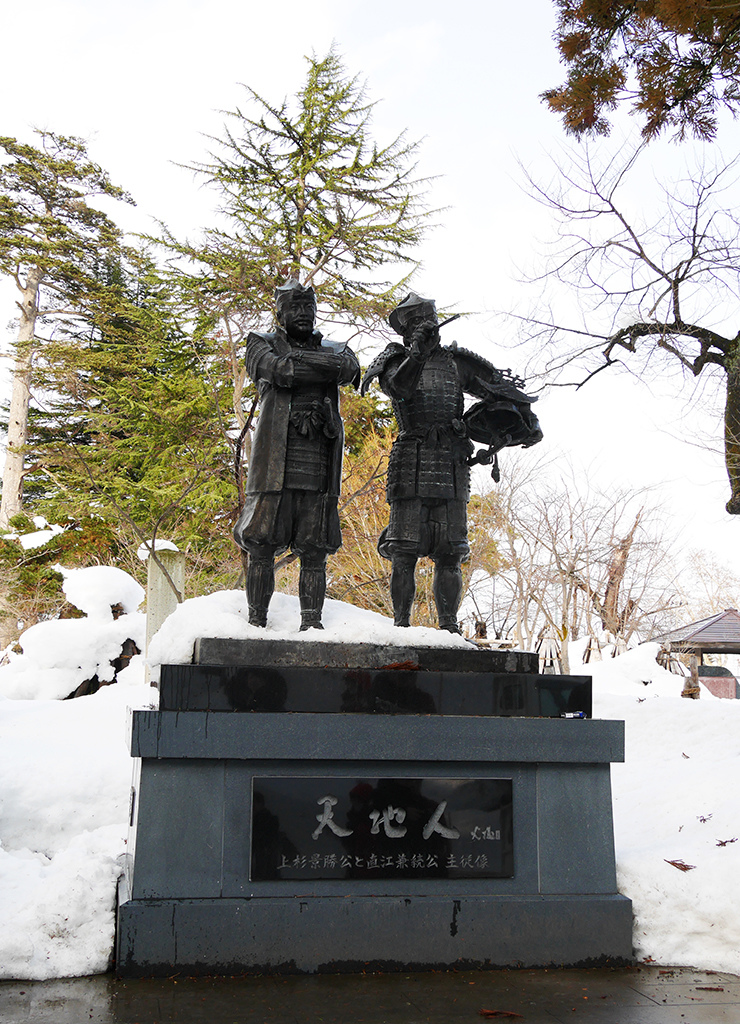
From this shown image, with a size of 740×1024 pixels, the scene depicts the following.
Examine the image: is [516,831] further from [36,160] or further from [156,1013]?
[36,160]

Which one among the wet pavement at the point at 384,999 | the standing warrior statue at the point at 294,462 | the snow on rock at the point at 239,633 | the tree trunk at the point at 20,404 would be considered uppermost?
the tree trunk at the point at 20,404

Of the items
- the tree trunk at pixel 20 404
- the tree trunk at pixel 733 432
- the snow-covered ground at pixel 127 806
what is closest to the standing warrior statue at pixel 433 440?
the snow-covered ground at pixel 127 806

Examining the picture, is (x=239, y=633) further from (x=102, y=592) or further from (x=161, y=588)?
(x=102, y=592)

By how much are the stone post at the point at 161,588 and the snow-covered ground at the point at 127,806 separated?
108 centimetres

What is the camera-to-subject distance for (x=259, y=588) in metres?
4.89

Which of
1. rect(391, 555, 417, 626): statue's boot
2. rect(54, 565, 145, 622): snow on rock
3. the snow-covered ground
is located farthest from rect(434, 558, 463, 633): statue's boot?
rect(54, 565, 145, 622): snow on rock

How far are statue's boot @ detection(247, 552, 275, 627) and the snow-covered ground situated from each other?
0.58ft

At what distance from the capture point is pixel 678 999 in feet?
11.9

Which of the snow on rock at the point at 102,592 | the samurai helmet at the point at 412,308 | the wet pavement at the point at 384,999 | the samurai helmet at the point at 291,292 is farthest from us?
the snow on rock at the point at 102,592

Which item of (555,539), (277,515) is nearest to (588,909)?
(277,515)

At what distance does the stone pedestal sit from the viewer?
3.85 m

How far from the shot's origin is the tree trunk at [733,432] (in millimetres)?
9359

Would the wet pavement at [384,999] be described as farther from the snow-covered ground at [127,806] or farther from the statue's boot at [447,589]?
the statue's boot at [447,589]

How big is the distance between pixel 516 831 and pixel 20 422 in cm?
2175
